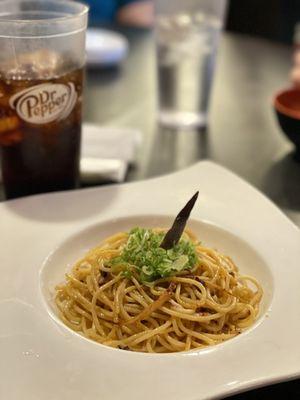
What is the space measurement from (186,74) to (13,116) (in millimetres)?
766

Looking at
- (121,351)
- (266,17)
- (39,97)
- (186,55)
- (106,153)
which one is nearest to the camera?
(121,351)

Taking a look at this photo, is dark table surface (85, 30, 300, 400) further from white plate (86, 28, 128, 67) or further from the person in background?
the person in background

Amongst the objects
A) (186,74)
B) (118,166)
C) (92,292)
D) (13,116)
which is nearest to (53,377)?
(92,292)

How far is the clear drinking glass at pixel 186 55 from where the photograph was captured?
1781mm

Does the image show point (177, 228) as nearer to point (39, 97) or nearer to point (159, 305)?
point (159, 305)

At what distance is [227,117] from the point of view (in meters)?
2.00

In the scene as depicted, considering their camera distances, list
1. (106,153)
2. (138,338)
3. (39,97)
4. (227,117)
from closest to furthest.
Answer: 1. (138,338)
2. (39,97)
3. (106,153)
4. (227,117)

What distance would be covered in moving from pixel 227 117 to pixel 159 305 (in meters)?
1.11

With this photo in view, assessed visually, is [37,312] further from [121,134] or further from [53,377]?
[121,134]

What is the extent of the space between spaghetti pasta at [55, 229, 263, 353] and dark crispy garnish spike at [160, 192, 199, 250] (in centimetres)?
6

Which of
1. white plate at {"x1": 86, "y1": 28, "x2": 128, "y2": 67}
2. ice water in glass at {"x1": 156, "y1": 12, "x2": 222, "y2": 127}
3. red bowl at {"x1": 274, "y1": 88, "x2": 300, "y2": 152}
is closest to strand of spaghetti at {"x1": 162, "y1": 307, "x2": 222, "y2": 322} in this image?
red bowl at {"x1": 274, "y1": 88, "x2": 300, "y2": 152}

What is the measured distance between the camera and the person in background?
314 centimetres

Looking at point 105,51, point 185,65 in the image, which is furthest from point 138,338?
point 105,51

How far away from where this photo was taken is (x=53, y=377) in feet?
2.67
